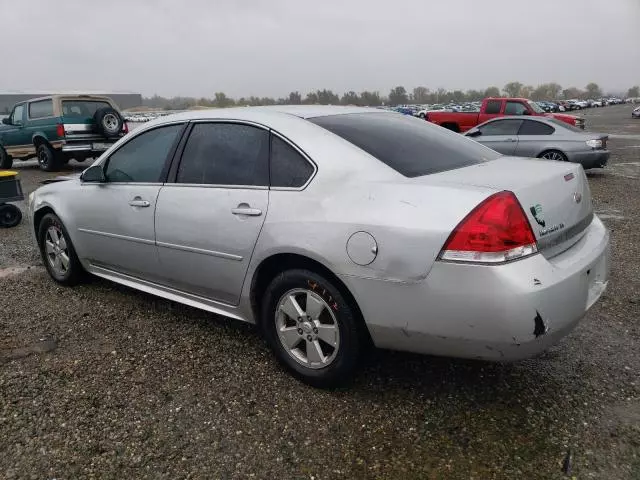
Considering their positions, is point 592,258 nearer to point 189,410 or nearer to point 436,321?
point 436,321

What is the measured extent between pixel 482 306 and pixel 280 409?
1.15 meters

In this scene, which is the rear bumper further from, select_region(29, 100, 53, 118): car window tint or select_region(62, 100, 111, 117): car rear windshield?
select_region(29, 100, 53, 118): car window tint

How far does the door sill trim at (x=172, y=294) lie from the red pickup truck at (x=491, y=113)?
11.8 metres

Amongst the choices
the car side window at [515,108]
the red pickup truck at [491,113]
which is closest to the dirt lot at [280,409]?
the red pickup truck at [491,113]

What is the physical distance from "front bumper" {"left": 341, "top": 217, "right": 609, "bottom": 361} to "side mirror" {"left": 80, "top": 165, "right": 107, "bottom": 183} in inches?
90.5

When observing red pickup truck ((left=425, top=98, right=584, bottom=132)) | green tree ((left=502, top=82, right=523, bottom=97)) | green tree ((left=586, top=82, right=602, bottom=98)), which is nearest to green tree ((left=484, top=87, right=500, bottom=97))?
green tree ((left=502, top=82, right=523, bottom=97))

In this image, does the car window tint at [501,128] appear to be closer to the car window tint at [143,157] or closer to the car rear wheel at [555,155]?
the car rear wheel at [555,155]

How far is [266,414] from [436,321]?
99 centimetres

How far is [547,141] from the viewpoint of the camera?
33.7 ft

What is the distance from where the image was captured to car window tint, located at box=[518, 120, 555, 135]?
412 inches

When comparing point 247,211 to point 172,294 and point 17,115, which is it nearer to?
point 172,294

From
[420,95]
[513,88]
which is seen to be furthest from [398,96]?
[513,88]

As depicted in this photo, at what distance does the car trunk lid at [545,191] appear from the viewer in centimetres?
231

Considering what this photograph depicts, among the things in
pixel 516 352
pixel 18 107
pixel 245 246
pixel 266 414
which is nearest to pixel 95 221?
pixel 245 246
